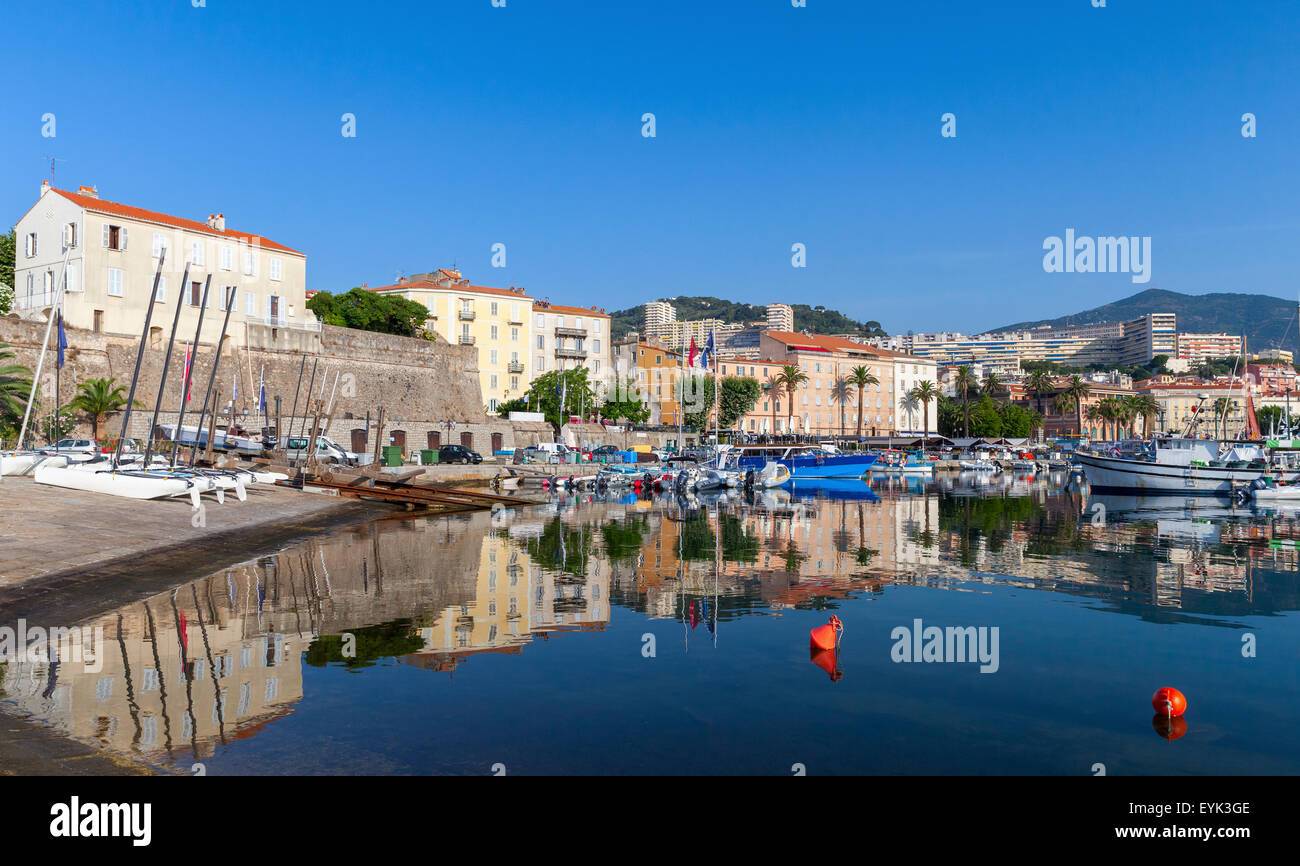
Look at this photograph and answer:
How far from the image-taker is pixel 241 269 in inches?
2269

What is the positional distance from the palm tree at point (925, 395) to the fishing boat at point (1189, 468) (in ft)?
213

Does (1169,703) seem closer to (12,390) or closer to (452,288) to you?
(12,390)

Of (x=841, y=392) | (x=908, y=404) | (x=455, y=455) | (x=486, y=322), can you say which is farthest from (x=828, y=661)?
(x=908, y=404)

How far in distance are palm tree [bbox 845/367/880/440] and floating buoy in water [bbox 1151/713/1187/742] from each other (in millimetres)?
108707

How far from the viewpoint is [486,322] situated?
86.3 m

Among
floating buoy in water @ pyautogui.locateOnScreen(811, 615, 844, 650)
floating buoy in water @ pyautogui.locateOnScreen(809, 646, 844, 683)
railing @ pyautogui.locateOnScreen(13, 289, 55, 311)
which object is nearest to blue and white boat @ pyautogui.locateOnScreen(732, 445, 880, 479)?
railing @ pyautogui.locateOnScreen(13, 289, 55, 311)

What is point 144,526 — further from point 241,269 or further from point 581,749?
point 241,269

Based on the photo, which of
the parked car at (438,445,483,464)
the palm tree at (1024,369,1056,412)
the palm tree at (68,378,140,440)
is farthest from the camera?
the palm tree at (1024,369,1056,412)

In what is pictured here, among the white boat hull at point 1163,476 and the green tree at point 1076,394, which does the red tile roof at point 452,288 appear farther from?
the green tree at point 1076,394

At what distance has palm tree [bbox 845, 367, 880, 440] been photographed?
11838 centimetres

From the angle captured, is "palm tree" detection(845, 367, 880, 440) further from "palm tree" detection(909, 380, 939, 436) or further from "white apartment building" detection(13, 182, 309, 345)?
"white apartment building" detection(13, 182, 309, 345)

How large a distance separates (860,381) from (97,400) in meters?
90.5

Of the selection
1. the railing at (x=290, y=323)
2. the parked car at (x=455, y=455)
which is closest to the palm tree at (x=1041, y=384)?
the parked car at (x=455, y=455)
